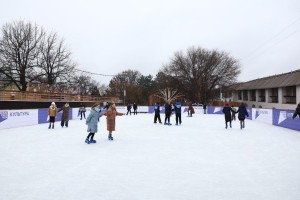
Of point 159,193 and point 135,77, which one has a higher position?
point 135,77

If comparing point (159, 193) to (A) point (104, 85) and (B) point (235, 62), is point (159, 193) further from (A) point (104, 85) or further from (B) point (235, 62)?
(A) point (104, 85)

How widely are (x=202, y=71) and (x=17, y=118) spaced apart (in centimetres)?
3641

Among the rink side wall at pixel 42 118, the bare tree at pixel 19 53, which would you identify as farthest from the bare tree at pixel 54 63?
the rink side wall at pixel 42 118

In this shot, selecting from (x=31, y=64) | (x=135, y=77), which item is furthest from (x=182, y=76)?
(x=135, y=77)

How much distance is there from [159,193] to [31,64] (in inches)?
1346

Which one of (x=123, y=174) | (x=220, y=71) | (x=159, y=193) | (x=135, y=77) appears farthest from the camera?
(x=135, y=77)

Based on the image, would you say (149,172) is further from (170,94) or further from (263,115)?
(170,94)

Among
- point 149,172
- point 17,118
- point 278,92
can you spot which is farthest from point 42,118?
point 278,92

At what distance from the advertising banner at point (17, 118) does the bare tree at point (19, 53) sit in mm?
16687

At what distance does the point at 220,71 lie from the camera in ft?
153

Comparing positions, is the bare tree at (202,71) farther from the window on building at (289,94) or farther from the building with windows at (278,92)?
the window on building at (289,94)

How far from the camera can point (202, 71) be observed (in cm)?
4725

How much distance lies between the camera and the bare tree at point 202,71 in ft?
153

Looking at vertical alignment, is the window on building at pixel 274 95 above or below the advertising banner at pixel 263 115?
above
